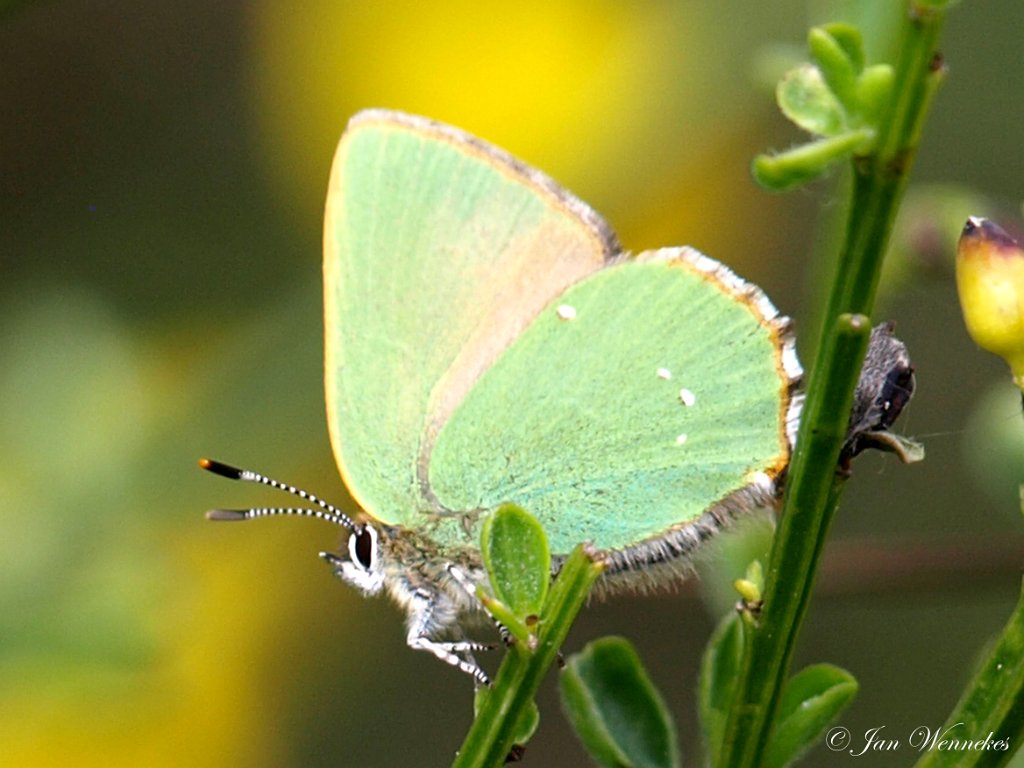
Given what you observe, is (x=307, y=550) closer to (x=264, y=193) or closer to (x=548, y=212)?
(x=264, y=193)

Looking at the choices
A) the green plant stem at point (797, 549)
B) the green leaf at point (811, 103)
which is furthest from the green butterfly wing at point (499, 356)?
the green leaf at point (811, 103)

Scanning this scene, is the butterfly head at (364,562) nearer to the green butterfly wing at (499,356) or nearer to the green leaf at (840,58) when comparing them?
the green butterfly wing at (499,356)

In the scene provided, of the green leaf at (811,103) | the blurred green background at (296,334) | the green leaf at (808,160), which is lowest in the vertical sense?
the blurred green background at (296,334)

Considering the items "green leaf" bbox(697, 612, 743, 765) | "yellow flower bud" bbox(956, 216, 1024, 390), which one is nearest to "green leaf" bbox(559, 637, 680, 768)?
"green leaf" bbox(697, 612, 743, 765)

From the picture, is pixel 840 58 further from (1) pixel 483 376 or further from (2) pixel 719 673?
(1) pixel 483 376

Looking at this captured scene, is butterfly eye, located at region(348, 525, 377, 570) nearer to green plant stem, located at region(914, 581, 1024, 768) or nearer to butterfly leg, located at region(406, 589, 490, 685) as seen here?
butterfly leg, located at region(406, 589, 490, 685)

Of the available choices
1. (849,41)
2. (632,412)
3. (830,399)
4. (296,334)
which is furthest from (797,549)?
(296,334)
